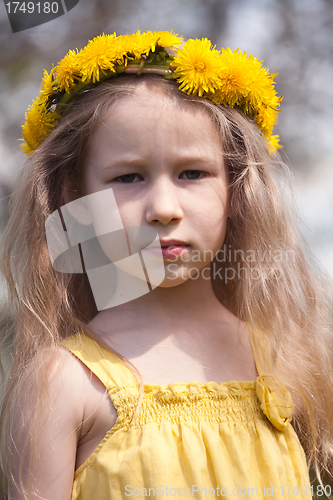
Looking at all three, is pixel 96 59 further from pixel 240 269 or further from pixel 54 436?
pixel 54 436

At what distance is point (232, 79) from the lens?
1.16m

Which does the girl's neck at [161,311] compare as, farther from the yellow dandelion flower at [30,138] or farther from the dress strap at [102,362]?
the yellow dandelion flower at [30,138]

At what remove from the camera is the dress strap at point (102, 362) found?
1.04m

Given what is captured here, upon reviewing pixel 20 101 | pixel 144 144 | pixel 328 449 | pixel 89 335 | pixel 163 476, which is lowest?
pixel 328 449

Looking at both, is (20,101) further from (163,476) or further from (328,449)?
(328,449)

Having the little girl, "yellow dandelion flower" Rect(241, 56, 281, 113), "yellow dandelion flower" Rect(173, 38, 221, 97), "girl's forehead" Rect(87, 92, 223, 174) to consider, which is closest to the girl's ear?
the little girl

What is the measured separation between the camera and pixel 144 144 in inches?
41.5

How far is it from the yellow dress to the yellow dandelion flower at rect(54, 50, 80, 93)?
672mm

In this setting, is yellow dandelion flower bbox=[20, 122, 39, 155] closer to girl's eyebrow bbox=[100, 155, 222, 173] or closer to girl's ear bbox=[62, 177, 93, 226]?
girl's ear bbox=[62, 177, 93, 226]

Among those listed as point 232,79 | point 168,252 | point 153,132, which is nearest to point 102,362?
point 168,252

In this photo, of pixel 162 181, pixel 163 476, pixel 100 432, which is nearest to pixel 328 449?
pixel 163 476

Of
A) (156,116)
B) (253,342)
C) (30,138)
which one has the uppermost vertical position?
(30,138)

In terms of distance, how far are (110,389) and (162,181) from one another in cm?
50

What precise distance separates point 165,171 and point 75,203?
1.00 ft
